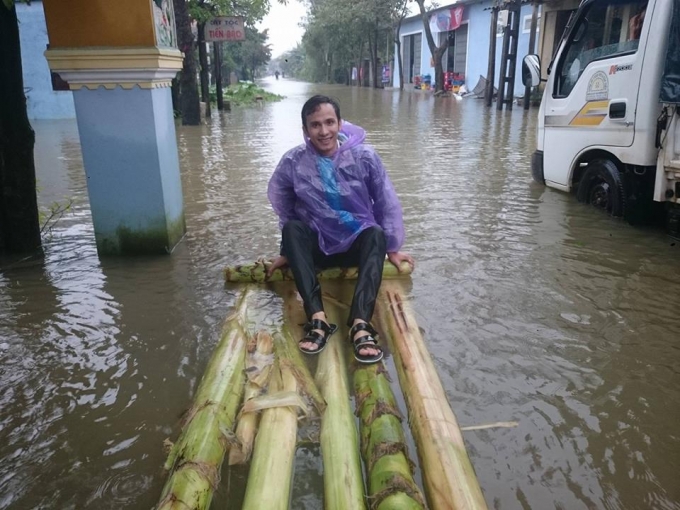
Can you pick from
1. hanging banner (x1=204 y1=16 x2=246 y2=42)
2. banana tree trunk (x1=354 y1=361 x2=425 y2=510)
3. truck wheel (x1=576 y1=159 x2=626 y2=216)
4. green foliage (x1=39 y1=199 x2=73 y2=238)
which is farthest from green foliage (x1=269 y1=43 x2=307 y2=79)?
banana tree trunk (x1=354 y1=361 x2=425 y2=510)

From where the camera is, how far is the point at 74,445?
2598mm

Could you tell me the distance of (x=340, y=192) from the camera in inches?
146

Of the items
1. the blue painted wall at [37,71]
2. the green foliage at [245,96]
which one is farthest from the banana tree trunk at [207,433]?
the green foliage at [245,96]

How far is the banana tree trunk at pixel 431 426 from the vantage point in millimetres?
2066

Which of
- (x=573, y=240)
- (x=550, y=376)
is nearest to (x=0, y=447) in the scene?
(x=550, y=376)

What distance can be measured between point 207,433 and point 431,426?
92 centimetres

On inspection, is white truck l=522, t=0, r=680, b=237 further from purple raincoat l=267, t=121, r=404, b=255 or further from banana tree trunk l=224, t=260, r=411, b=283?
purple raincoat l=267, t=121, r=404, b=255

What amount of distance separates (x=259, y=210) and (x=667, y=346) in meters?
4.43

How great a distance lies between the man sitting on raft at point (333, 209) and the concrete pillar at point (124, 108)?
1.39 meters

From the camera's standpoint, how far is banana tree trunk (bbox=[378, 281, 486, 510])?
207 centimetres

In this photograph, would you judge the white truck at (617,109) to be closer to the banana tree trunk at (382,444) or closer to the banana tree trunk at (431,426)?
the banana tree trunk at (431,426)

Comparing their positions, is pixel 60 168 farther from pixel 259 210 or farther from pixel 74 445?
pixel 74 445

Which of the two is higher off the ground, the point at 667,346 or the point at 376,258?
the point at 376,258

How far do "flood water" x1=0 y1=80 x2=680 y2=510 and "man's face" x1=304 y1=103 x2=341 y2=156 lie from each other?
1.13 meters
